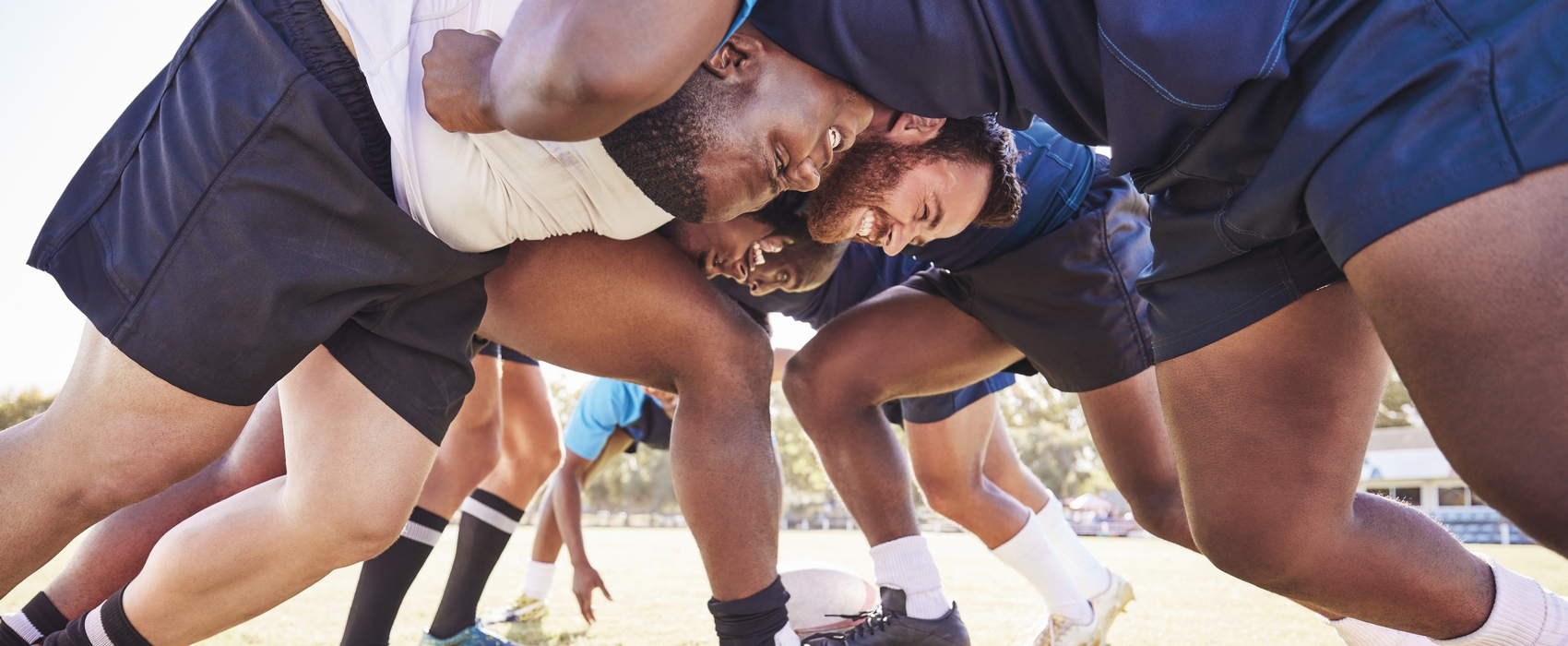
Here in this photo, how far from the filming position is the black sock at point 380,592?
329 cm

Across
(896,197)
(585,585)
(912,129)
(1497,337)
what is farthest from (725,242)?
(585,585)

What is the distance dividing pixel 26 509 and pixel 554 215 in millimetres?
1209

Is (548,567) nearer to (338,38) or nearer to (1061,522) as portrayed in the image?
(1061,522)

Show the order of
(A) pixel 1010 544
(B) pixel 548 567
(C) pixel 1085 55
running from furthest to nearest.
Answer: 1. (B) pixel 548 567
2. (A) pixel 1010 544
3. (C) pixel 1085 55

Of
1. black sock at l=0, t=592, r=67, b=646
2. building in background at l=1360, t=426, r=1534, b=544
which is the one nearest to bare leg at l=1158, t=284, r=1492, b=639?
black sock at l=0, t=592, r=67, b=646

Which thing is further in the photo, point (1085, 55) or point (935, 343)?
point (935, 343)

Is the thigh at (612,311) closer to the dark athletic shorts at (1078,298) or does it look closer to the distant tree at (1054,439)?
the dark athletic shorts at (1078,298)

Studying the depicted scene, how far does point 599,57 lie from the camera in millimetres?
1451

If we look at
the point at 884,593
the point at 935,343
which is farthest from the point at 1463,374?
the point at 884,593

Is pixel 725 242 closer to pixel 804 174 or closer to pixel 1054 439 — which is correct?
pixel 804 174

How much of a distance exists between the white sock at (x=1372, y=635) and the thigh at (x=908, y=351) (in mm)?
1277

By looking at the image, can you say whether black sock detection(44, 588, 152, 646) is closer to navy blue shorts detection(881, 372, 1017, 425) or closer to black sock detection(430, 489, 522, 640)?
black sock detection(430, 489, 522, 640)

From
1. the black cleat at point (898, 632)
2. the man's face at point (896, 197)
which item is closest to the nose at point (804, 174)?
the man's face at point (896, 197)

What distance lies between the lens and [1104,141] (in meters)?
1.90
